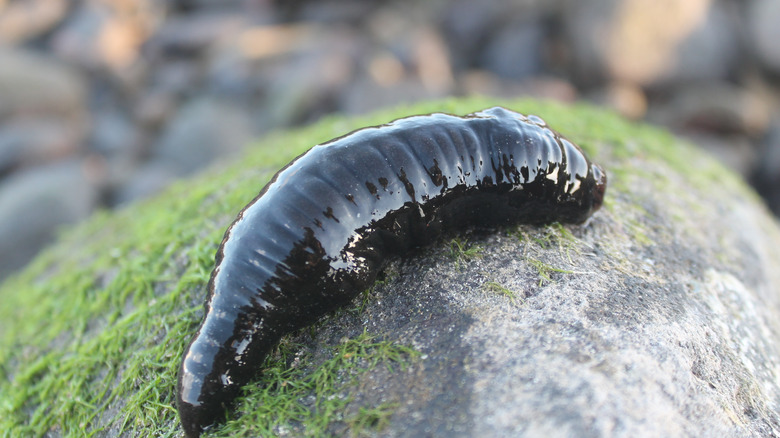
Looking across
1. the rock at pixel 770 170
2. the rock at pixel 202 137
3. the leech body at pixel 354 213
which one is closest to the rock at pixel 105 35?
the rock at pixel 202 137

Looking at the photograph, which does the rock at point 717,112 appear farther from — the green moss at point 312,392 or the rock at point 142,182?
the green moss at point 312,392

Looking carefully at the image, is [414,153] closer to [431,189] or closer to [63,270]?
[431,189]

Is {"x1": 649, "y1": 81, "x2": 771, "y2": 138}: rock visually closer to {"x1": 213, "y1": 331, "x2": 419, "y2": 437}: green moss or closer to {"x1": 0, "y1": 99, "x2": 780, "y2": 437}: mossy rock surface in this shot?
{"x1": 0, "y1": 99, "x2": 780, "y2": 437}: mossy rock surface

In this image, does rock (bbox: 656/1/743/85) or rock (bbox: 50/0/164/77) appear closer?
rock (bbox: 656/1/743/85)

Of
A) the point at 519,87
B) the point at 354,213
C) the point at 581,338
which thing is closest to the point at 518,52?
the point at 519,87

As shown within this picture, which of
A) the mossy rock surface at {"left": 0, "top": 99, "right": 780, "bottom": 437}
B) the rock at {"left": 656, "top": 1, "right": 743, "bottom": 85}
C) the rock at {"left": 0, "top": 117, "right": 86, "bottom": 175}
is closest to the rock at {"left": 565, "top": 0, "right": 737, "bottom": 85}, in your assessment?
the rock at {"left": 656, "top": 1, "right": 743, "bottom": 85}

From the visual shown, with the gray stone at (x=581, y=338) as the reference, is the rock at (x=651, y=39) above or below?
below

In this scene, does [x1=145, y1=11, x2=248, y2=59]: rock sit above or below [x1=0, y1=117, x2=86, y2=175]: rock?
above

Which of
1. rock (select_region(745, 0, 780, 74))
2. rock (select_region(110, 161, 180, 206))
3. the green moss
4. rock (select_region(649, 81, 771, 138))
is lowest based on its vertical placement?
rock (select_region(110, 161, 180, 206))
